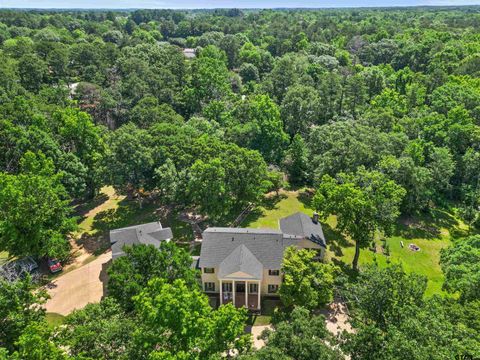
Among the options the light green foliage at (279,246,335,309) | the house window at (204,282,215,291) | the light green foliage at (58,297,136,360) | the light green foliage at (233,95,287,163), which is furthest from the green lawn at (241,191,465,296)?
the light green foliage at (58,297,136,360)

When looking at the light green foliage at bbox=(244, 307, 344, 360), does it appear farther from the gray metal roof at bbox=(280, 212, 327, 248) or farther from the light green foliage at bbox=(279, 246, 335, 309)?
the gray metal roof at bbox=(280, 212, 327, 248)

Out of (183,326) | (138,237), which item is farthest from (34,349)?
(138,237)

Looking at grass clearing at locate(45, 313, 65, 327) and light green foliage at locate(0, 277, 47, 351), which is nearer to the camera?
light green foliage at locate(0, 277, 47, 351)

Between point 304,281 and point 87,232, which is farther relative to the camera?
point 87,232

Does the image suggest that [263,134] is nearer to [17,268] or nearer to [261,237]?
[261,237]

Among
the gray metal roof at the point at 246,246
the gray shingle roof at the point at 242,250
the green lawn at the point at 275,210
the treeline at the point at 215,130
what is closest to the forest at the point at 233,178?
the treeline at the point at 215,130

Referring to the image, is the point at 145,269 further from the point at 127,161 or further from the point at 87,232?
the point at 87,232
